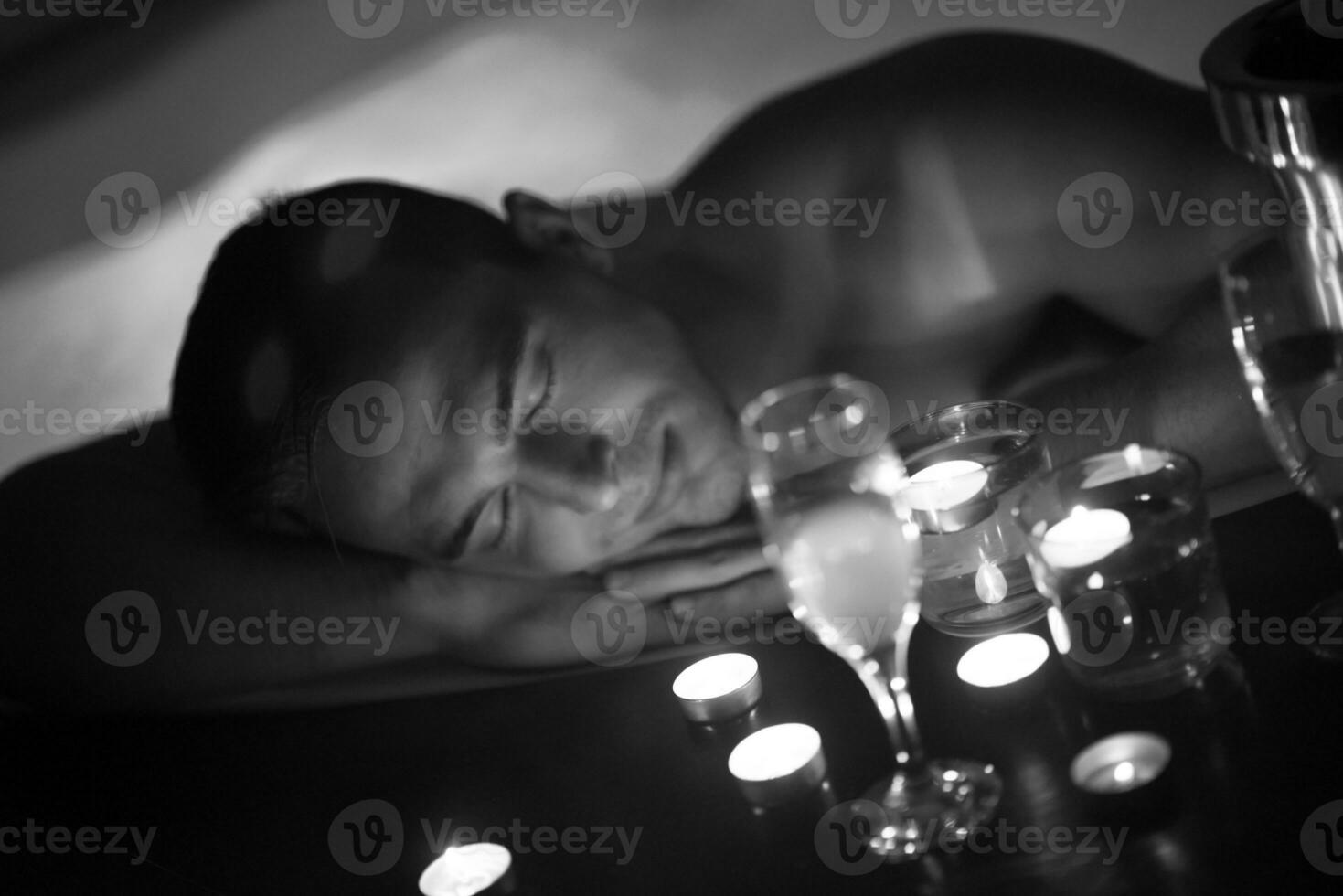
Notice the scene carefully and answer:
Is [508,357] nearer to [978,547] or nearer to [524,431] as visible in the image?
[524,431]

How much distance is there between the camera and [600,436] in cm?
131

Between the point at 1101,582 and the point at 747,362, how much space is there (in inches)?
20.9

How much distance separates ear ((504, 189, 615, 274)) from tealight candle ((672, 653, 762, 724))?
0.43 metres

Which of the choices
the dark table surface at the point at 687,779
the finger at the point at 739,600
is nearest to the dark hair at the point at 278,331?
the dark table surface at the point at 687,779

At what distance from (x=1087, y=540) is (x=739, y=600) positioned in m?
0.51

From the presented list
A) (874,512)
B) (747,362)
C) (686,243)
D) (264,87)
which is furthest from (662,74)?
(874,512)

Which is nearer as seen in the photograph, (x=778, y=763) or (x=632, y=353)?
(x=778, y=763)

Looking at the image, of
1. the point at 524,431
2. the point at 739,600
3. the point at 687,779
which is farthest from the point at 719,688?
the point at 524,431

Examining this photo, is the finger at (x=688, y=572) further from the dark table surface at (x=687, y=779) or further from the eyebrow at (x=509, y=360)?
the eyebrow at (x=509, y=360)

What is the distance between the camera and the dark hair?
1280 mm

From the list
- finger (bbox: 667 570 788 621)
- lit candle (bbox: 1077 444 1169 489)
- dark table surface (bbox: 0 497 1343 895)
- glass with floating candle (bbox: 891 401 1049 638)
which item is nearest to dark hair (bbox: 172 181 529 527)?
dark table surface (bbox: 0 497 1343 895)

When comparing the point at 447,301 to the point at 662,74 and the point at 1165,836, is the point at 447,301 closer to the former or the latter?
the point at 662,74

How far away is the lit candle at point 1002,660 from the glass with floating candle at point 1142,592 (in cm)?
5

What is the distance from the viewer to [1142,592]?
88 centimetres
